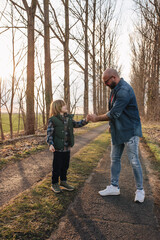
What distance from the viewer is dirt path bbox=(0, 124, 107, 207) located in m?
3.88

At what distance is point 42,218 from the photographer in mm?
2766

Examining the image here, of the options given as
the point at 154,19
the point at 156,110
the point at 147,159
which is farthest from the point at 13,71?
the point at 156,110

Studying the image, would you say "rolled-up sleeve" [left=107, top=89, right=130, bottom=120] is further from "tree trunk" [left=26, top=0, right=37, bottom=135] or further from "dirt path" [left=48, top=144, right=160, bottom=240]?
"tree trunk" [left=26, top=0, right=37, bottom=135]

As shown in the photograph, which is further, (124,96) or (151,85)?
(151,85)

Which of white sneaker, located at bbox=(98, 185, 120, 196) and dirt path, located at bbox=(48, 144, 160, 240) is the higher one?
white sneaker, located at bbox=(98, 185, 120, 196)

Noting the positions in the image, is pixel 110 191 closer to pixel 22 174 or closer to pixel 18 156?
pixel 22 174

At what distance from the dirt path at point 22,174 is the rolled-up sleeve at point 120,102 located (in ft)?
7.49

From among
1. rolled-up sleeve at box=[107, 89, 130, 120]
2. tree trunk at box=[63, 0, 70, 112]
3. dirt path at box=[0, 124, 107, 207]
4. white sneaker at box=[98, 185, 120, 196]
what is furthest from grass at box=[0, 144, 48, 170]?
tree trunk at box=[63, 0, 70, 112]

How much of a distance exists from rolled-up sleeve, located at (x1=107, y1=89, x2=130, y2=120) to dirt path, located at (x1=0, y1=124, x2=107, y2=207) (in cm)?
228

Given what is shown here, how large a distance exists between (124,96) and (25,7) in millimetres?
10093

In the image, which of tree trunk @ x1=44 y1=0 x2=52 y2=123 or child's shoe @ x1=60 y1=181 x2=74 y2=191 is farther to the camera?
tree trunk @ x1=44 y1=0 x2=52 y2=123

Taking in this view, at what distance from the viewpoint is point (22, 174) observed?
489cm

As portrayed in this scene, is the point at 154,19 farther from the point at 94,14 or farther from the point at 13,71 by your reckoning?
the point at 13,71

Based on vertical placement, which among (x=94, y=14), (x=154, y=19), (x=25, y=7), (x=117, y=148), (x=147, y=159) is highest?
(x=94, y=14)
